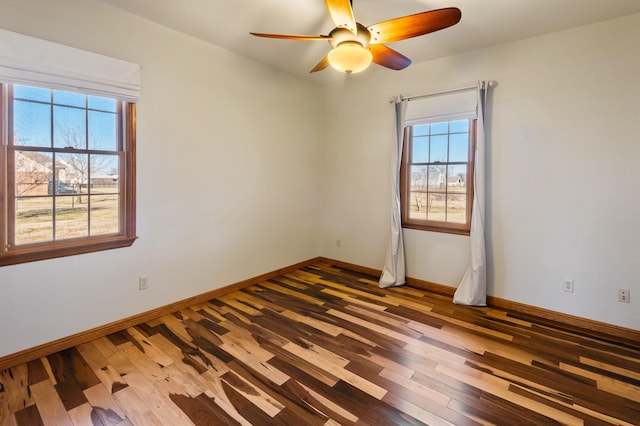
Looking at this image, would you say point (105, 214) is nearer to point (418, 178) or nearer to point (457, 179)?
point (418, 178)

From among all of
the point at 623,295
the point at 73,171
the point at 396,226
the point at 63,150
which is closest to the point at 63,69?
the point at 63,150

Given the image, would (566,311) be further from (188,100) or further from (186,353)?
(188,100)

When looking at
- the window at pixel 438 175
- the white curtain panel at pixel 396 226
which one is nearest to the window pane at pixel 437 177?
the window at pixel 438 175

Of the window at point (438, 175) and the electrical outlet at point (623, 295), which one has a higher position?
the window at point (438, 175)

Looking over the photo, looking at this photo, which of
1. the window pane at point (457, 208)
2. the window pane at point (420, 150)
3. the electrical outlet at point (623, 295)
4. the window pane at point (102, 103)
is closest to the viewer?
the window pane at point (102, 103)

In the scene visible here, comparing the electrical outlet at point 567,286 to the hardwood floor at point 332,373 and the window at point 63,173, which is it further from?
the window at point 63,173

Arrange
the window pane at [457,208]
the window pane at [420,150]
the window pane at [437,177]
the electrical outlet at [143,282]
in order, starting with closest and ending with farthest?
the electrical outlet at [143,282], the window pane at [457,208], the window pane at [437,177], the window pane at [420,150]

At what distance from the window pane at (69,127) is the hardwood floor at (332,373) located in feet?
5.37

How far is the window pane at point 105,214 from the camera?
273 cm

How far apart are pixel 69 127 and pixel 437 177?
372 cm

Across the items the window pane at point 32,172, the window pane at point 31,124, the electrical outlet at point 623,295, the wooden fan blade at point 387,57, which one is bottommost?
the electrical outlet at point 623,295

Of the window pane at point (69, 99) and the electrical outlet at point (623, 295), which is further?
the electrical outlet at point (623, 295)

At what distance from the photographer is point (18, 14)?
223cm

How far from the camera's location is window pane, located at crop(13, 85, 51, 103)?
231 cm
